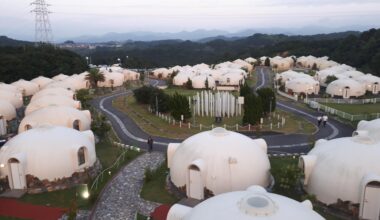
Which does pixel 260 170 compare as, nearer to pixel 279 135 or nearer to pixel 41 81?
pixel 279 135

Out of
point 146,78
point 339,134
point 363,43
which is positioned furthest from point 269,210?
point 363,43

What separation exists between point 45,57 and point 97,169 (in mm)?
66270

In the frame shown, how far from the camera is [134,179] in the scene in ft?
83.2

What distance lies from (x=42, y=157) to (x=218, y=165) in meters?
12.1

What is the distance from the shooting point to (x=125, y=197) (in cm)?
2247

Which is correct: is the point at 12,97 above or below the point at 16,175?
above

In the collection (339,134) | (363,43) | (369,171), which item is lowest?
(339,134)

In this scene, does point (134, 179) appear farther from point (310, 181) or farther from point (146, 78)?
point (146, 78)

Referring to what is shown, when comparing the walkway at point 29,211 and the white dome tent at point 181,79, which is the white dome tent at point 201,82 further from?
the walkway at point 29,211

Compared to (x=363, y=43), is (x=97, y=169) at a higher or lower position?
lower

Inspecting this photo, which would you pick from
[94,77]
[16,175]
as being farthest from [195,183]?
[94,77]

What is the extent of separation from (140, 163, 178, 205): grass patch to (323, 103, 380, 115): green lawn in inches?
1256

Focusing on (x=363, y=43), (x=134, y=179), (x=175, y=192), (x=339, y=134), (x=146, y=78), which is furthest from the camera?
(x=363, y=43)

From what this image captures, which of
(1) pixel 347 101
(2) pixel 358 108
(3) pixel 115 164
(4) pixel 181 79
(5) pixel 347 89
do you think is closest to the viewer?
(3) pixel 115 164
